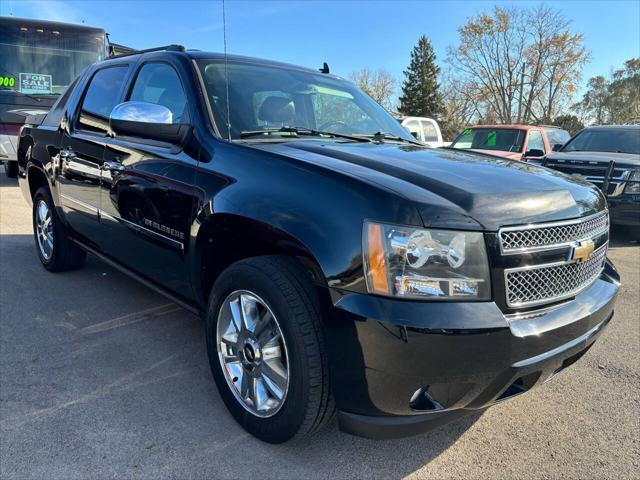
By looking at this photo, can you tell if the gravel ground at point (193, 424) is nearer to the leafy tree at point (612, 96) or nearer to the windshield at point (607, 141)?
the windshield at point (607, 141)

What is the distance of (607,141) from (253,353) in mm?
8357

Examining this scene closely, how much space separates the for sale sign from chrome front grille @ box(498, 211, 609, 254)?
11256mm

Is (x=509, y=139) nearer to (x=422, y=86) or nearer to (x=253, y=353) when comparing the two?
(x=253, y=353)

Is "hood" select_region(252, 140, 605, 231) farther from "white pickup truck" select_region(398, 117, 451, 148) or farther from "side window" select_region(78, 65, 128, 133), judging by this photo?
"white pickup truck" select_region(398, 117, 451, 148)

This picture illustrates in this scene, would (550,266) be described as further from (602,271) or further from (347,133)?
(347,133)

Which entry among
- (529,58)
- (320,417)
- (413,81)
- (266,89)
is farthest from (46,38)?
(413,81)

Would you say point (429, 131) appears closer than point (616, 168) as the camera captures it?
No

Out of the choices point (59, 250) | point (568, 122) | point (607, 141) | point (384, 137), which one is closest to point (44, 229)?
point (59, 250)

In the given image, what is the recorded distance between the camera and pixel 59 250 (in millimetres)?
4680

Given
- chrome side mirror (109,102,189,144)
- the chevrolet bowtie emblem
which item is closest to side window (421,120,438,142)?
chrome side mirror (109,102,189,144)

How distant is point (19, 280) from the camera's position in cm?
465

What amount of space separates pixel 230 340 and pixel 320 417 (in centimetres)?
65

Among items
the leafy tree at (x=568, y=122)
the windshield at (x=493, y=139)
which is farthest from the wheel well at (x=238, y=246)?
the leafy tree at (x=568, y=122)

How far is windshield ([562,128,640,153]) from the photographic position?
8.30 m
